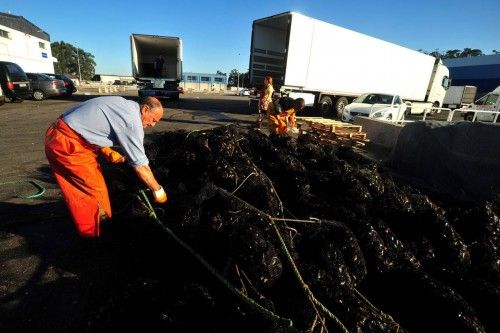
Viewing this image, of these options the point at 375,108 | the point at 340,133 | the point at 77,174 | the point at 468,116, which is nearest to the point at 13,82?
the point at 77,174

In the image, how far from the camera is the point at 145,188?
11.2 feet

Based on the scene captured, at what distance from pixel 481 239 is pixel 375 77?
1424 cm

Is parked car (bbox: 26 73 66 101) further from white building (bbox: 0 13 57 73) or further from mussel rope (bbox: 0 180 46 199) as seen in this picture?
mussel rope (bbox: 0 180 46 199)

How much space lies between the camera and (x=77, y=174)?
2754 millimetres

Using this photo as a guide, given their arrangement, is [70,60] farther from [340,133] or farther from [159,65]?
[340,133]

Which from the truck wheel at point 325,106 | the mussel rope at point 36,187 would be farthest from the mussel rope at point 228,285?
the truck wheel at point 325,106

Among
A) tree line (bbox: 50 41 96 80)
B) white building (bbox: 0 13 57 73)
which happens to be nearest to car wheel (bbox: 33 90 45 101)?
white building (bbox: 0 13 57 73)

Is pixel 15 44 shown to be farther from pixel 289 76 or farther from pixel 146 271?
pixel 146 271

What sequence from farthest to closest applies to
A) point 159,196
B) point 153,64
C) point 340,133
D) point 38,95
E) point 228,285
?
point 153,64, point 38,95, point 340,133, point 159,196, point 228,285

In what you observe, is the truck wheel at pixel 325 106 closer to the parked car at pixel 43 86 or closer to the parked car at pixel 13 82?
the parked car at pixel 13 82

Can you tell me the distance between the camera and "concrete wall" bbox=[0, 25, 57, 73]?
62.4ft

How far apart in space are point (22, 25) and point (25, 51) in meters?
3.58

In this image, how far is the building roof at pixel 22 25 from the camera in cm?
2102

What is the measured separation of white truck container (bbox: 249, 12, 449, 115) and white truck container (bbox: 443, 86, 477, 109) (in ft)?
43.0
